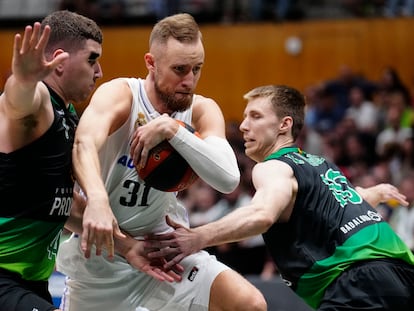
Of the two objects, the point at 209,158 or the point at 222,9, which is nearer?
the point at 209,158

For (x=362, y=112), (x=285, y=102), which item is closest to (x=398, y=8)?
(x=362, y=112)

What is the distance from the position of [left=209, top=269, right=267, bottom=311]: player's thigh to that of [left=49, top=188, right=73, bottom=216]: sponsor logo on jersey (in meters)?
1.06

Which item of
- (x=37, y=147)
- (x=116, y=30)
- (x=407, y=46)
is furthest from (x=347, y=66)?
(x=37, y=147)

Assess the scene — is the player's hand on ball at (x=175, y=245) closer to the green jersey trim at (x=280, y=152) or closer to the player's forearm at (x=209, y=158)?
the player's forearm at (x=209, y=158)

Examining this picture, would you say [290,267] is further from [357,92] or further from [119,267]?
[357,92]

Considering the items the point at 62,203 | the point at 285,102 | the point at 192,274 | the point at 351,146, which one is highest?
the point at 285,102

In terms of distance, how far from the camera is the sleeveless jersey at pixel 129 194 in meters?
5.83

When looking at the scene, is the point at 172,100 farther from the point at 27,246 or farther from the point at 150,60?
the point at 27,246

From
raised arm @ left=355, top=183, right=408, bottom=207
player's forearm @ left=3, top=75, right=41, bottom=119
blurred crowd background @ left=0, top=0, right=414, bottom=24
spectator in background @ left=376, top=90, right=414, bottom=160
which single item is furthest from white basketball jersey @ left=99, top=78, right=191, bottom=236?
blurred crowd background @ left=0, top=0, right=414, bottom=24

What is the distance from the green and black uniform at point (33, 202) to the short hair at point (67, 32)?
294mm

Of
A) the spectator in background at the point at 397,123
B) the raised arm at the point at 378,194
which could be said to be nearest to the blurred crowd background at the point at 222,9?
the spectator in background at the point at 397,123

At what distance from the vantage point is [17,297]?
5012mm

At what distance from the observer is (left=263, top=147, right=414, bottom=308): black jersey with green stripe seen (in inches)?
217

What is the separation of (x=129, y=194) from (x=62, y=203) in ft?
2.10
